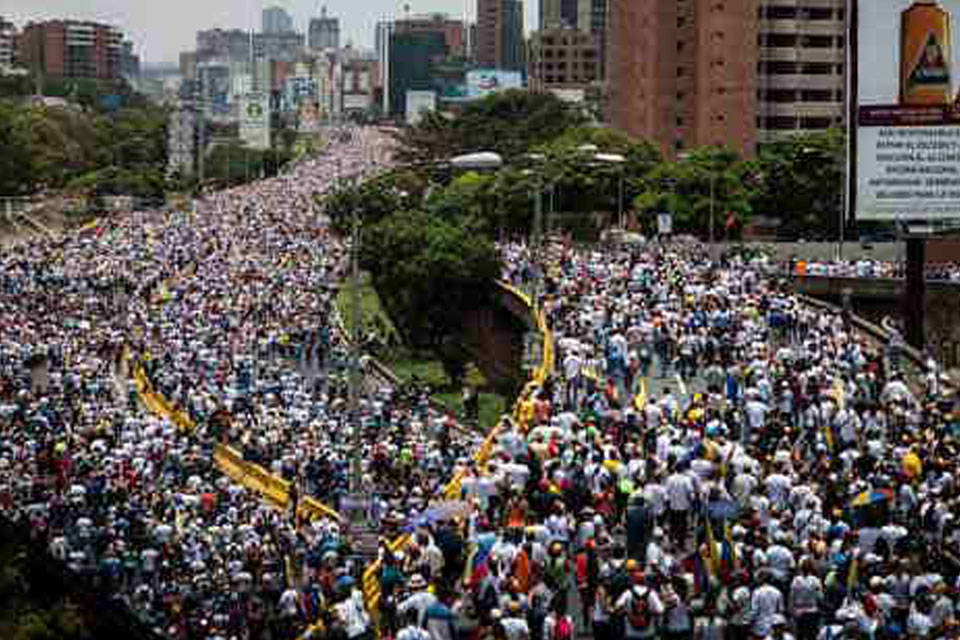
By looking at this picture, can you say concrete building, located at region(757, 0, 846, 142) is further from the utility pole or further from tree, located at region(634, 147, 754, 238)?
the utility pole

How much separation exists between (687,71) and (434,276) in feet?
142

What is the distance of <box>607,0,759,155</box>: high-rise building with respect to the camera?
10312 centimetres

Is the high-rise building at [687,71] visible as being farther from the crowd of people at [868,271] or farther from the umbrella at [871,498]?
the umbrella at [871,498]

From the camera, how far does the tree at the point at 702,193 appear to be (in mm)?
80500

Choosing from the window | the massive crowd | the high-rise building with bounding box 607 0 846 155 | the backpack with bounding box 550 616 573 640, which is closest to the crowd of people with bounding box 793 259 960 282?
the massive crowd

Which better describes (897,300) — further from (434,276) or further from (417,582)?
(417,582)

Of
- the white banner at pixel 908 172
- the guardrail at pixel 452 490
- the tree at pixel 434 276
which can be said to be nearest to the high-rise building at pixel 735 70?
the tree at pixel 434 276

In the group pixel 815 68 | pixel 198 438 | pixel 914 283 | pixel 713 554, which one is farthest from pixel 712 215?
pixel 713 554

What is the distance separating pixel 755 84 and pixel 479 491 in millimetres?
83277

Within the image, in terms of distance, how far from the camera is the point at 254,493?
3359 centimetres

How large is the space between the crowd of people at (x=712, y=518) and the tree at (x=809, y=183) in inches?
1995

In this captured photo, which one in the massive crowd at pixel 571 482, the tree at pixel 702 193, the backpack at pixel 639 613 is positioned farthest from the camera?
the tree at pixel 702 193

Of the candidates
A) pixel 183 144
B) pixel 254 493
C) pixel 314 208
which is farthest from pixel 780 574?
pixel 183 144

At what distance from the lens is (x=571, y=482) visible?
23.2 meters
